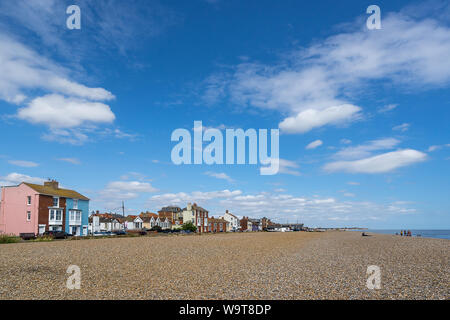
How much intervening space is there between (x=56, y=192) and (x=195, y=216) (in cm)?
5912

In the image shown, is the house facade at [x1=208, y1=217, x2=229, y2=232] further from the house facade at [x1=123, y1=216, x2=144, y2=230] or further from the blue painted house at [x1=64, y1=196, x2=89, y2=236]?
the blue painted house at [x1=64, y1=196, x2=89, y2=236]

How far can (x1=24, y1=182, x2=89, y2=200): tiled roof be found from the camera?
5831 centimetres

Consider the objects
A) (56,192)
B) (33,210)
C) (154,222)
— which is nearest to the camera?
(33,210)

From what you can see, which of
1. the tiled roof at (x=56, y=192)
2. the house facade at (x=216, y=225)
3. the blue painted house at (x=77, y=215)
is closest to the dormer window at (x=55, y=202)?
the tiled roof at (x=56, y=192)

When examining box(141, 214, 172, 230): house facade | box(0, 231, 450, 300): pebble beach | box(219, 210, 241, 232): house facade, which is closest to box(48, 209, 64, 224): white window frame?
box(0, 231, 450, 300): pebble beach

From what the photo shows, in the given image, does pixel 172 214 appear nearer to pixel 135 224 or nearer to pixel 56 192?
pixel 135 224

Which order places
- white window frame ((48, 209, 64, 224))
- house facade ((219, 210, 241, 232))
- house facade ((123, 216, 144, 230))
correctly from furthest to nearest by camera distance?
1. house facade ((219, 210, 241, 232))
2. house facade ((123, 216, 144, 230))
3. white window frame ((48, 209, 64, 224))

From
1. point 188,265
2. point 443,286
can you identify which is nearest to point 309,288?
point 443,286

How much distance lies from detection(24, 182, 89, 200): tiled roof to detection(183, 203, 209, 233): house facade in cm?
5003

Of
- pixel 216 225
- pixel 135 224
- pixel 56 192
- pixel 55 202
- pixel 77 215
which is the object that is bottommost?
pixel 216 225

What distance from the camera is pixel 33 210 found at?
186 feet

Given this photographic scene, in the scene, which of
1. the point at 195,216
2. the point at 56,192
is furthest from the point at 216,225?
the point at 56,192
